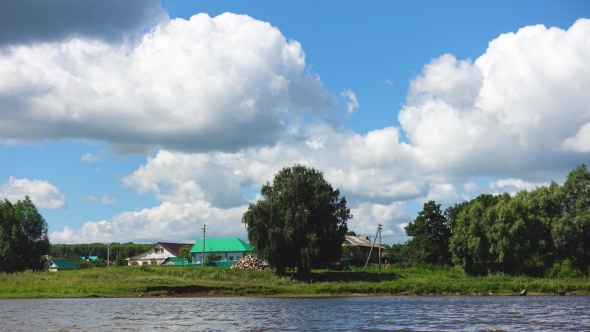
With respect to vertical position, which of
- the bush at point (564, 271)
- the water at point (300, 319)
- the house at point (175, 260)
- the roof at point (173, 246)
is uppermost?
the roof at point (173, 246)

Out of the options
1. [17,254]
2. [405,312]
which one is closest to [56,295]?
[17,254]

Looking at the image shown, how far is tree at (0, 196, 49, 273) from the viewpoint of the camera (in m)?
86.4

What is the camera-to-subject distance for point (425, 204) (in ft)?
356

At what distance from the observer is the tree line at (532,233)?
76562 millimetres

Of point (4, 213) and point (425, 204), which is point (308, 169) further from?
point (4, 213)

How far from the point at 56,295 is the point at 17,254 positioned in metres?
31.0

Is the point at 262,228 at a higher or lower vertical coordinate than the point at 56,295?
higher

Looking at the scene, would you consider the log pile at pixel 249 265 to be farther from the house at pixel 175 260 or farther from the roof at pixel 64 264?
the roof at pixel 64 264

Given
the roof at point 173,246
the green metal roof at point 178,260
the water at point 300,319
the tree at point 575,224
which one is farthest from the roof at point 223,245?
the water at point 300,319

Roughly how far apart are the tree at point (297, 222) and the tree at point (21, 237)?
36.2 m

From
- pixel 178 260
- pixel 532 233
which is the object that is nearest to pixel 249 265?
pixel 532 233

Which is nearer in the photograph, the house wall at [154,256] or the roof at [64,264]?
the roof at [64,264]

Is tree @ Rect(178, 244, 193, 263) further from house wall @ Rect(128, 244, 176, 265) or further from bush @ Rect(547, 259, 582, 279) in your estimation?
bush @ Rect(547, 259, 582, 279)

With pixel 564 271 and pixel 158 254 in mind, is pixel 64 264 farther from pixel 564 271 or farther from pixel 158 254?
pixel 564 271
